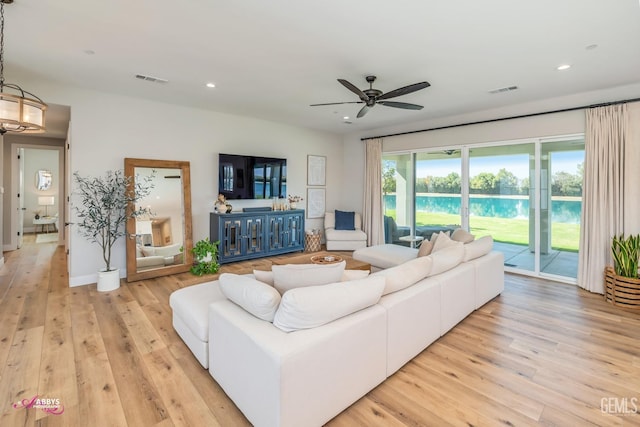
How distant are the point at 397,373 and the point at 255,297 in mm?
1253

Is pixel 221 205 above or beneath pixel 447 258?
above

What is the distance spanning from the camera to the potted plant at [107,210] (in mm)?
4145

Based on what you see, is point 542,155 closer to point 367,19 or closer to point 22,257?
point 367,19

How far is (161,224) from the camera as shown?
4859 millimetres

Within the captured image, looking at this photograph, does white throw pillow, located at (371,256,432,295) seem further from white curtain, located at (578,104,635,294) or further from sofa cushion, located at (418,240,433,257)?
white curtain, located at (578,104,635,294)

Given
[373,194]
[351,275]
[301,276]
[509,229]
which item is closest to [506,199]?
[509,229]

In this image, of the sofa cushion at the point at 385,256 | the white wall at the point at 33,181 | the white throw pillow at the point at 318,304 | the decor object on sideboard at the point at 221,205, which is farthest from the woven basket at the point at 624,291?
the white wall at the point at 33,181

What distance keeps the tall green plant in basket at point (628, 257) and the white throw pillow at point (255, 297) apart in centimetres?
432

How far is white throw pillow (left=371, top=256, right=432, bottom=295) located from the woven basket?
272 centimetres

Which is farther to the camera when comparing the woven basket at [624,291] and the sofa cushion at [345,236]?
the sofa cushion at [345,236]

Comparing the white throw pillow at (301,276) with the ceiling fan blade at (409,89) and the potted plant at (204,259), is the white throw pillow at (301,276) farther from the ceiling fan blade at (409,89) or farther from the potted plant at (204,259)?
the potted plant at (204,259)

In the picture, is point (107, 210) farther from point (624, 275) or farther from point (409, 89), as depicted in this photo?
point (624, 275)

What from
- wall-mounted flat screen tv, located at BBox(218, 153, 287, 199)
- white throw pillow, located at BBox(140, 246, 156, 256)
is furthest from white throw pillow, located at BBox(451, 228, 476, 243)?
white throw pillow, located at BBox(140, 246, 156, 256)

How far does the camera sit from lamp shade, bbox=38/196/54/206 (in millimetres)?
8812
